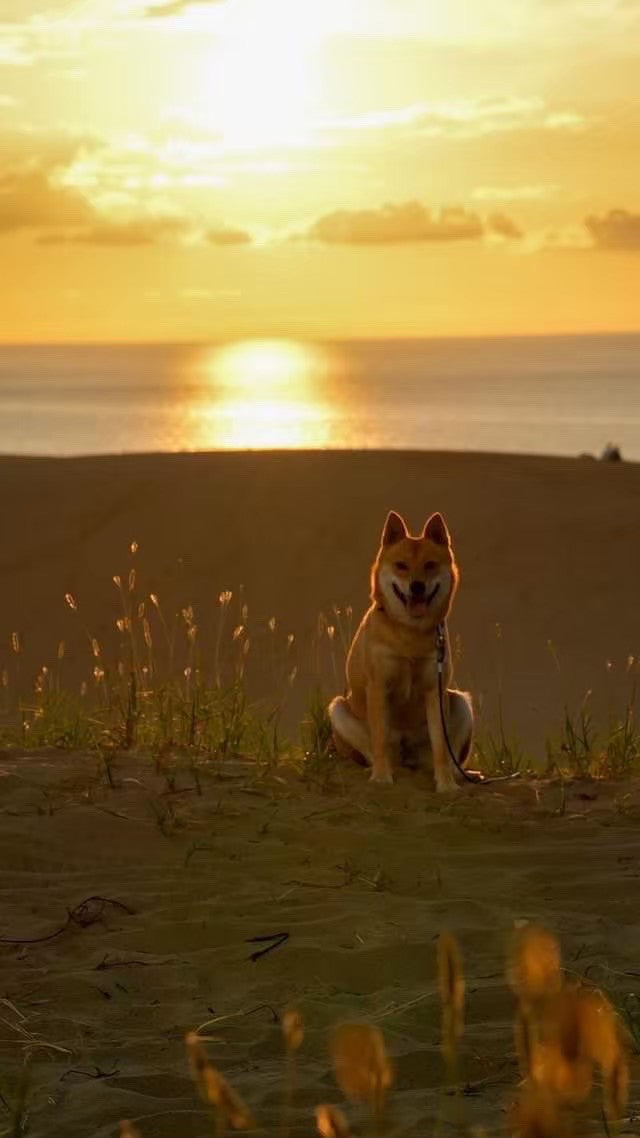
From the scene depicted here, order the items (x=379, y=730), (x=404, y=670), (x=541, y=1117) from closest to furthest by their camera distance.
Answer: (x=541, y=1117) → (x=379, y=730) → (x=404, y=670)

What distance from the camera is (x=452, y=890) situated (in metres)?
4.98

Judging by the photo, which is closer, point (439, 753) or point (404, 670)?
point (439, 753)

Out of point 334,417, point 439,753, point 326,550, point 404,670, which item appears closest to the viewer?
point 439,753

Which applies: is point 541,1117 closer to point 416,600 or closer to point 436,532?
point 416,600

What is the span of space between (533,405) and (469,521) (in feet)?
306

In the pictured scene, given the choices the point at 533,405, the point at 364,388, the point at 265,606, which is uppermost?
the point at 364,388

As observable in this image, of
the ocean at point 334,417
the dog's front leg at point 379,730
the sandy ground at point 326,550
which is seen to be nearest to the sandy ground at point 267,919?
the dog's front leg at point 379,730

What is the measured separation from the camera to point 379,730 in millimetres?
7105

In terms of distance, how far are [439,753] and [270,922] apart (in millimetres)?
2435

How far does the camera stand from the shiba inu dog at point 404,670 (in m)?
7.18

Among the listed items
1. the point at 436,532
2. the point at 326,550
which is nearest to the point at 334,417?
the point at 326,550

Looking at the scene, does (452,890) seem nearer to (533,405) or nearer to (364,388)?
(533,405)

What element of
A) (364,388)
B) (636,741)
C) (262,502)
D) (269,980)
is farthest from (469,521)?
(364,388)

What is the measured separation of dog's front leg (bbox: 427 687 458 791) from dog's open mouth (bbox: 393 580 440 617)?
0.42 meters
